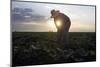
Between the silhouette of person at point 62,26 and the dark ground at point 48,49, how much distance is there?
0.23 ft

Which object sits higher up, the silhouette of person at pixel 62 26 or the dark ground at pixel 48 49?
the silhouette of person at pixel 62 26

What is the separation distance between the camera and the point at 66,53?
2.85m

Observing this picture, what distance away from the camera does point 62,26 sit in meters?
2.85

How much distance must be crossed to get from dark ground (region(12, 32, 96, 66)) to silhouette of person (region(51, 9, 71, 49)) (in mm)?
70

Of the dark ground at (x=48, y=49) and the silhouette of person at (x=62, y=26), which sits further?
the silhouette of person at (x=62, y=26)

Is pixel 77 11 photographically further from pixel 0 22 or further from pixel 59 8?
pixel 0 22

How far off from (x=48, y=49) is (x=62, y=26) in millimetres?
427

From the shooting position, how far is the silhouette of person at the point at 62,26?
282 cm

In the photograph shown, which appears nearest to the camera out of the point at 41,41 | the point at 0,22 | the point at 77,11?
the point at 0,22

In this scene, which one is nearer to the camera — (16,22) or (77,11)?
(16,22)

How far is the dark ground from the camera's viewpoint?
2.63 metres

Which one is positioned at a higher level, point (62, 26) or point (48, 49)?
point (62, 26)

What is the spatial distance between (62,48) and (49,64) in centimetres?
32

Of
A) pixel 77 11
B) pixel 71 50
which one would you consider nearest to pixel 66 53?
pixel 71 50
